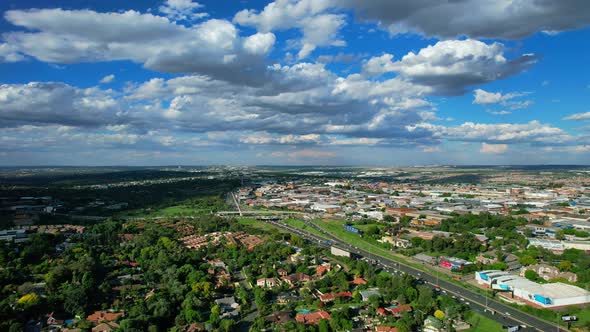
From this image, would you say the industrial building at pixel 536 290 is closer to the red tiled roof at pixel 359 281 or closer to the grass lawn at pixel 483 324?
the grass lawn at pixel 483 324

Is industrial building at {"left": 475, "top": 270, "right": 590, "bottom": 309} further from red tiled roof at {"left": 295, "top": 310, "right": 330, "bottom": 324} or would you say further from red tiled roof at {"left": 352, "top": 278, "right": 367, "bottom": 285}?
red tiled roof at {"left": 295, "top": 310, "right": 330, "bottom": 324}

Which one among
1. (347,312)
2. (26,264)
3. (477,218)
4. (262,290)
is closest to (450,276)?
(347,312)

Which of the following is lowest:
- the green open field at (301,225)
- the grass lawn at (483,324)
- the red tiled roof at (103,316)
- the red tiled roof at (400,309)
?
the grass lawn at (483,324)

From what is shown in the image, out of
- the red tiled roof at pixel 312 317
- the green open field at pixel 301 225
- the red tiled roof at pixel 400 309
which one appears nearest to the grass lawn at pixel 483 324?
the red tiled roof at pixel 400 309

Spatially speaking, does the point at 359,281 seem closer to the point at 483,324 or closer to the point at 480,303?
the point at 480,303

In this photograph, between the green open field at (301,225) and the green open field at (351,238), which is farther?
the green open field at (301,225)

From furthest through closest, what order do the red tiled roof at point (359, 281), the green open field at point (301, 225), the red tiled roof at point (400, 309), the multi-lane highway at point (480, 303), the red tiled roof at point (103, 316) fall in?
the green open field at point (301, 225), the red tiled roof at point (359, 281), the red tiled roof at point (400, 309), the red tiled roof at point (103, 316), the multi-lane highway at point (480, 303)

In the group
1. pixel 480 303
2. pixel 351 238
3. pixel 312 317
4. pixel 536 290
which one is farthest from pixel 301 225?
pixel 536 290
